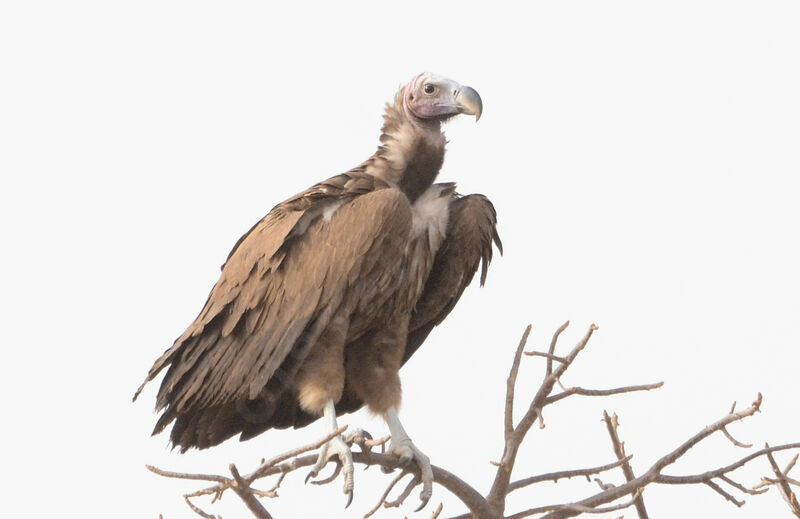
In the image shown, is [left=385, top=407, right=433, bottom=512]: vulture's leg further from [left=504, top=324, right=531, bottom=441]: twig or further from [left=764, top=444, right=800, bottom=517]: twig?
[left=764, top=444, right=800, bottom=517]: twig

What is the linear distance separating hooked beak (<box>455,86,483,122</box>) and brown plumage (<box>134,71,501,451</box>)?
11mm

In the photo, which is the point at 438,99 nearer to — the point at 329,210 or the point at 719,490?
the point at 329,210

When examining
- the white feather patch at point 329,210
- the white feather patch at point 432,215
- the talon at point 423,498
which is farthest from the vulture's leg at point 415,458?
the white feather patch at point 329,210

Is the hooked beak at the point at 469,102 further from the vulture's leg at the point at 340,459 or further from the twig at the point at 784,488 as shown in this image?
the twig at the point at 784,488

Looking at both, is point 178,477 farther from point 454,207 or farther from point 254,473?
point 454,207

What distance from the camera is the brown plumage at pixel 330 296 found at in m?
6.26

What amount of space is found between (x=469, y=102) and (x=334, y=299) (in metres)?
1.43

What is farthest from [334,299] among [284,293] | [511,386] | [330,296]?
[511,386]

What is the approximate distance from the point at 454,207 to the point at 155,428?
190 cm

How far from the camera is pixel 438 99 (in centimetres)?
704

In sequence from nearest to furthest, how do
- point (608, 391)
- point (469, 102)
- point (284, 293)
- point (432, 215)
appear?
point (608, 391)
point (284, 293)
point (432, 215)
point (469, 102)

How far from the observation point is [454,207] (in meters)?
6.73

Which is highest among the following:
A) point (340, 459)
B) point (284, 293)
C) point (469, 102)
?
point (469, 102)

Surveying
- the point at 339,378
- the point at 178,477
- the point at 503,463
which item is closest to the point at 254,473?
the point at 178,477
